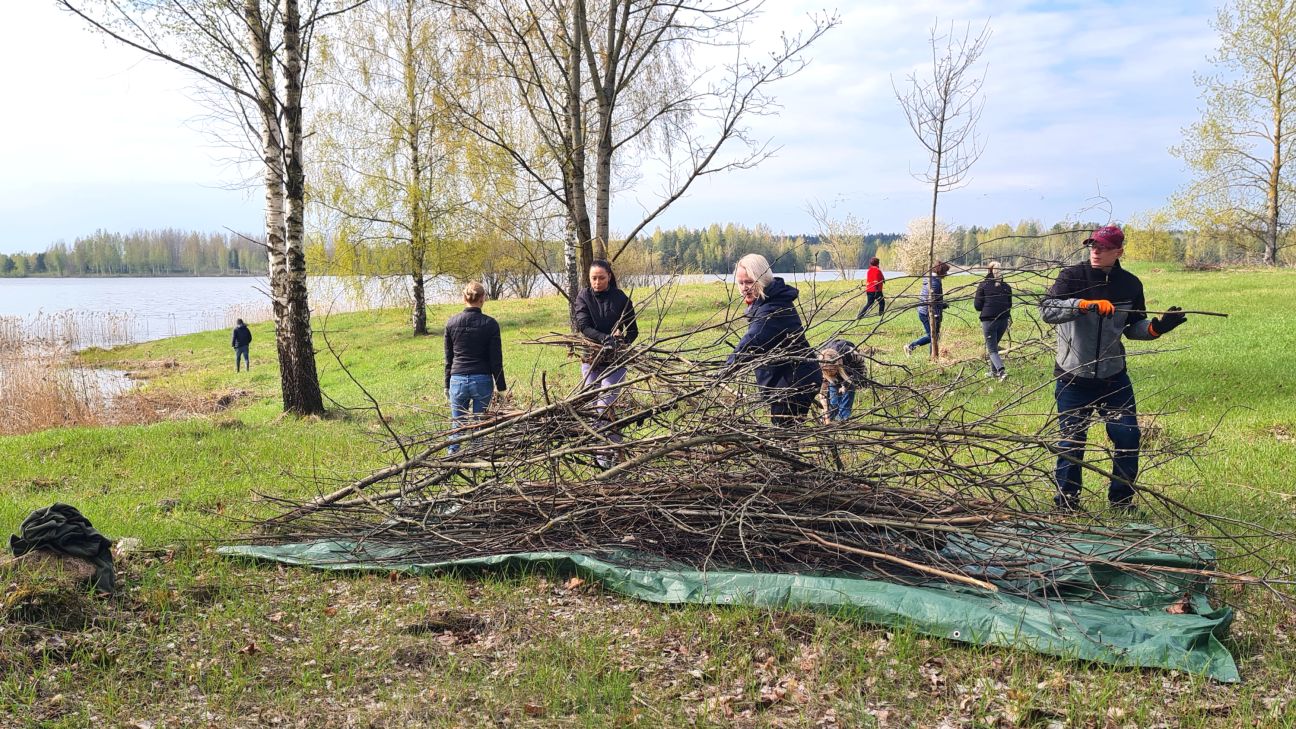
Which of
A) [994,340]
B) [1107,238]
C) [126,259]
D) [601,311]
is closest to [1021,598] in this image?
[1107,238]

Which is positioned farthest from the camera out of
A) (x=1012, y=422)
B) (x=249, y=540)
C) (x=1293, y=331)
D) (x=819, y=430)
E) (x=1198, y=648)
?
(x=1293, y=331)

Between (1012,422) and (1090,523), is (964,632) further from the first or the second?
(1012,422)

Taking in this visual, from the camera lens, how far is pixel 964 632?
3387 millimetres

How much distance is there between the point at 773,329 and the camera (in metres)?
5.38

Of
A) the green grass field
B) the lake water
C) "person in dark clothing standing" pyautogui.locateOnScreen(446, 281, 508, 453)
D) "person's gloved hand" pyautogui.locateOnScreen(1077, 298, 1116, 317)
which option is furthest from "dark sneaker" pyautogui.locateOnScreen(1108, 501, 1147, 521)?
the lake water

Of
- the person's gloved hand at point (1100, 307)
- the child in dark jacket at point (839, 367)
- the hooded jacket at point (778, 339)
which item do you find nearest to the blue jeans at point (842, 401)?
the child in dark jacket at point (839, 367)

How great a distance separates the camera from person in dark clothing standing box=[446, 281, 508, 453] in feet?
21.7

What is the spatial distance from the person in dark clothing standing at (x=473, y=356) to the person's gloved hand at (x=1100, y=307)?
4228 mm

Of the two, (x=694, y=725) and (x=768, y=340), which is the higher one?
(x=768, y=340)

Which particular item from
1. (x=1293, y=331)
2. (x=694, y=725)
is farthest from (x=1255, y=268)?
(x=694, y=725)

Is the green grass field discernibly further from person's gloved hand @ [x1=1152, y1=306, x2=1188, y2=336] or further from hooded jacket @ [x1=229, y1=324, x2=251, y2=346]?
hooded jacket @ [x1=229, y1=324, x2=251, y2=346]

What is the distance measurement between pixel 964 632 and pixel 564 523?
222cm

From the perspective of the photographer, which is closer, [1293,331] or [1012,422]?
[1012,422]

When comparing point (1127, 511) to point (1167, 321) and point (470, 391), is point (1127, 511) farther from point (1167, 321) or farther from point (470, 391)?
point (470, 391)
